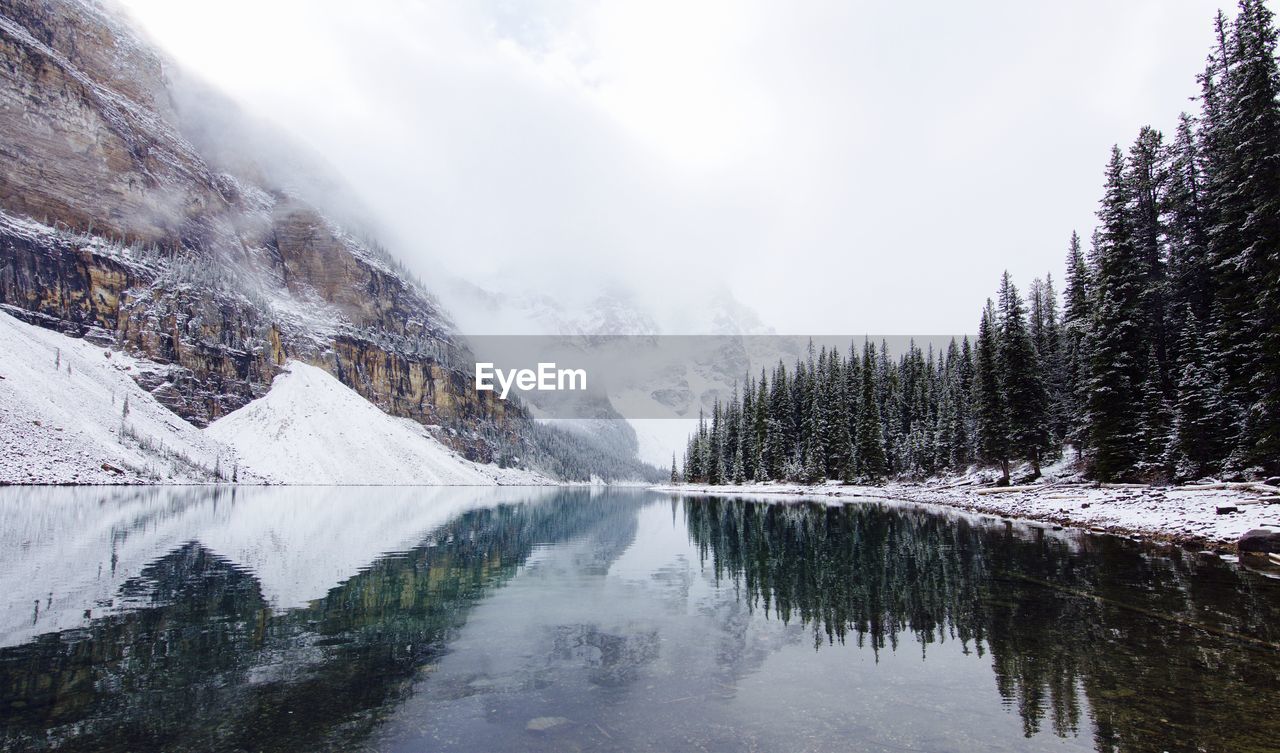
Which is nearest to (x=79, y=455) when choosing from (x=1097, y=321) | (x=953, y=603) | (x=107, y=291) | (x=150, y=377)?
(x=150, y=377)

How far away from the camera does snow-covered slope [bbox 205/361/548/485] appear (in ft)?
435

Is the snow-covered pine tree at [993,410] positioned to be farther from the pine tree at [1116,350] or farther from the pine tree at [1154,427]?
the pine tree at [1154,427]

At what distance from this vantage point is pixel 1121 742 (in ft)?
21.9

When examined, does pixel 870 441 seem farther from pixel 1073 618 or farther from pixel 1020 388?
pixel 1073 618

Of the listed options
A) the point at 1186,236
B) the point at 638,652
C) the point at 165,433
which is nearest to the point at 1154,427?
the point at 1186,236

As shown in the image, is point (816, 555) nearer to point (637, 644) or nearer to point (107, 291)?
point (637, 644)

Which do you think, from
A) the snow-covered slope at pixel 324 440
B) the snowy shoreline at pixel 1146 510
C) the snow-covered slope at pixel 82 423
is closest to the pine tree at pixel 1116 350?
the snowy shoreline at pixel 1146 510

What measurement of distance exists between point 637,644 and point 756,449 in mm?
101281

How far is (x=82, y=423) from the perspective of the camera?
86250mm

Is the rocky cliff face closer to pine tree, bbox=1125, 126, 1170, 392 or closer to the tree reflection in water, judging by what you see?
the tree reflection in water

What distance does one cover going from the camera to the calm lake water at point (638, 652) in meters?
7.18

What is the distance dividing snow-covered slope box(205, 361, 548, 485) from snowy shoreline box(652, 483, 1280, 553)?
132714 mm

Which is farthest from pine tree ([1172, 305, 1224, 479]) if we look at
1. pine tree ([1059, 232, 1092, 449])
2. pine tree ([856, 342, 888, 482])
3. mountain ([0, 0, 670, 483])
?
mountain ([0, 0, 670, 483])

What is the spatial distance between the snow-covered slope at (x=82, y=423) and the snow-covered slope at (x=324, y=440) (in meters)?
12.6
